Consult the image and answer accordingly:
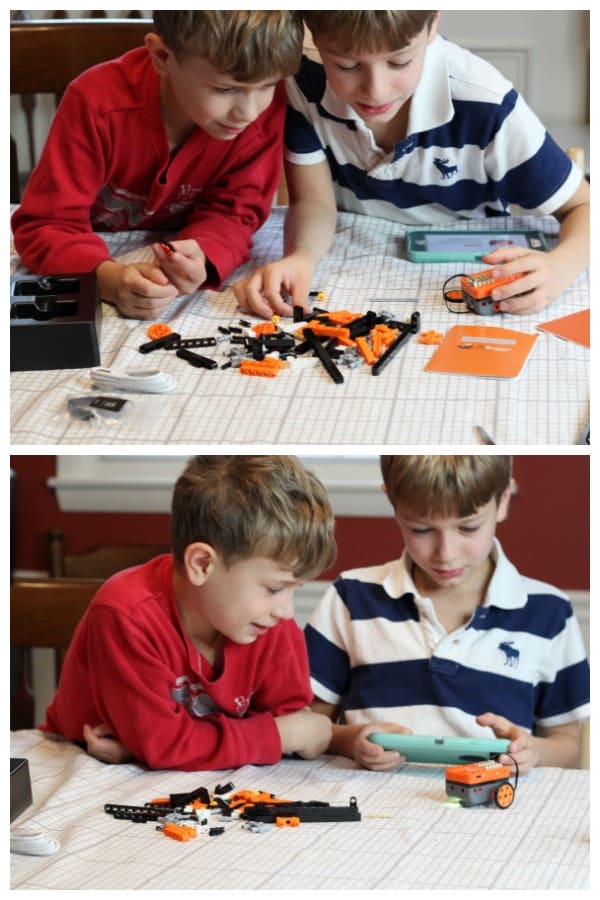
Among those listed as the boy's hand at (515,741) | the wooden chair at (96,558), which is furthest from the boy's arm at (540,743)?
the wooden chair at (96,558)

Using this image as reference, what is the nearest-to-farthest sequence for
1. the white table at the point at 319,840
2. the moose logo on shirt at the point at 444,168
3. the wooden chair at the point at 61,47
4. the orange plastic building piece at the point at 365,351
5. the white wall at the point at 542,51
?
the white table at the point at 319,840
the orange plastic building piece at the point at 365,351
the moose logo on shirt at the point at 444,168
the wooden chair at the point at 61,47
the white wall at the point at 542,51

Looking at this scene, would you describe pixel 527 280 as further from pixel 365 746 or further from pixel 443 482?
pixel 365 746

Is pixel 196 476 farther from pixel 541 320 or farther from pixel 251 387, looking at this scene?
pixel 541 320

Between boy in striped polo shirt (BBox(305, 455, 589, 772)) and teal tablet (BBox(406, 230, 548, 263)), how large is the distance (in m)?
0.23

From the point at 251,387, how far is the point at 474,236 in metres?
0.45

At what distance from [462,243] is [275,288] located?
0.27 metres

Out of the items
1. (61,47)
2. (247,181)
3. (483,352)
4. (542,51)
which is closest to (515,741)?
(483,352)

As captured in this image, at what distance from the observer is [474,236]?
1.32 meters

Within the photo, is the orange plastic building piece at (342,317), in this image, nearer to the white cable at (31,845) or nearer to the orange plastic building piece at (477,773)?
the orange plastic building piece at (477,773)

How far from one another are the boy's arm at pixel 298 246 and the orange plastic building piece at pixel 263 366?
108mm

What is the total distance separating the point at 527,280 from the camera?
3.71 feet

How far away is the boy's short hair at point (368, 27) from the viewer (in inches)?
45.5

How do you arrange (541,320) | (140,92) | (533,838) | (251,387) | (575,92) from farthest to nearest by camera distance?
(575,92), (140,92), (541,320), (251,387), (533,838)

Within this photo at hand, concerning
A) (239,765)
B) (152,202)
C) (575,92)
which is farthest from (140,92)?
(575,92)
